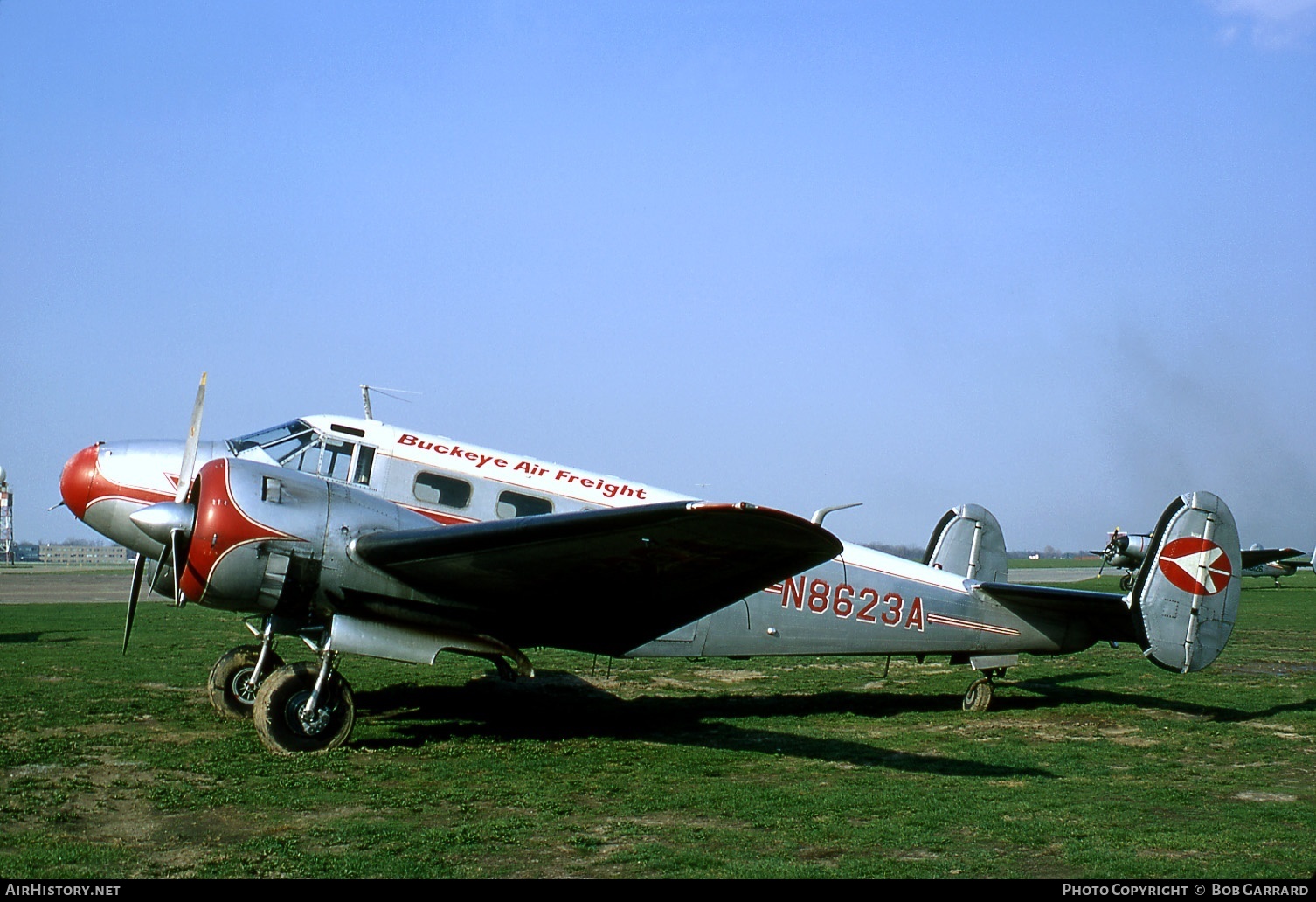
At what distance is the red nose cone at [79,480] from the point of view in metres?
9.07

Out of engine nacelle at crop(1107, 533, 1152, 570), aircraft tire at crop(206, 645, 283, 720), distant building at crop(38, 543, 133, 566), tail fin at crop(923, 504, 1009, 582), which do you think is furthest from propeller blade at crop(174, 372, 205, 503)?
distant building at crop(38, 543, 133, 566)

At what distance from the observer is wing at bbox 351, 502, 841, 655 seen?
6.73m

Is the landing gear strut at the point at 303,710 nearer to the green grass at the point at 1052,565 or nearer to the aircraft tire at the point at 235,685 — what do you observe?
the aircraft tire at the point at 235,685

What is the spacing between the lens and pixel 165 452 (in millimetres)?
9297

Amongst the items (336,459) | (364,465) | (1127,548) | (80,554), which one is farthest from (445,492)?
(80,554)

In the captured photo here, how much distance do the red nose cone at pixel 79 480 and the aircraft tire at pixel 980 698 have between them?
930cm

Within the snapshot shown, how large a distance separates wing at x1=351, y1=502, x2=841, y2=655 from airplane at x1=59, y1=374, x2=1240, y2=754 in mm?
23

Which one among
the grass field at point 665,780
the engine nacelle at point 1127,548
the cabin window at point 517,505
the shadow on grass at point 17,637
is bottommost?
the shadow on grass at point 17,637

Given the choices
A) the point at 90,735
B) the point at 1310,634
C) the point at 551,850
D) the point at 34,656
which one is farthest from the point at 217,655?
the point at 1310,634

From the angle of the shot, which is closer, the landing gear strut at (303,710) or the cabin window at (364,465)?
the landing gear strut at (303,710)

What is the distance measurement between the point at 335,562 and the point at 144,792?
217 cm

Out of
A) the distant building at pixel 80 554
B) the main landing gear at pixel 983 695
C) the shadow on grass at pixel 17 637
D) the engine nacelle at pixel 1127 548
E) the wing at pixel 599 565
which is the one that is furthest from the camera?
the distant building at pixel 80 554

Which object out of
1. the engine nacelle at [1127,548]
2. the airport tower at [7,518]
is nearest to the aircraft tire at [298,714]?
the engine nacelle at [1127,548]

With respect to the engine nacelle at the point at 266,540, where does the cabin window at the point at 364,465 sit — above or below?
above
